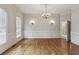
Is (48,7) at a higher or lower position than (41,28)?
higher

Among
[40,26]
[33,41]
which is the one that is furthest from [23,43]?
[40,26]

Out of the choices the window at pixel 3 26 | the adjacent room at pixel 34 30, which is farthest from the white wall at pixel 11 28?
the window at pixel 3 26

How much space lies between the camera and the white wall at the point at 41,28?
462cm

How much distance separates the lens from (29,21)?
5098 millimetres

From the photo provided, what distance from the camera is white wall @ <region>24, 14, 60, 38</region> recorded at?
4.62 m

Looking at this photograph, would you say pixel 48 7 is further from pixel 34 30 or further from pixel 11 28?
pixel 11 28

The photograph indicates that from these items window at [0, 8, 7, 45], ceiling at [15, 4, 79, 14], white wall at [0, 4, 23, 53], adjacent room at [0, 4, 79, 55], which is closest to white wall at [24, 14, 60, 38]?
adjacent room at [0, 4, 79, 55]

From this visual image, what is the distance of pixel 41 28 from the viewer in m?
4.92

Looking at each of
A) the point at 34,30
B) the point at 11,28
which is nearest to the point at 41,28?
the point at 34,30

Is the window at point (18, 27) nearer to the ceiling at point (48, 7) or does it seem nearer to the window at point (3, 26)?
the ceiling at point (48, 7)

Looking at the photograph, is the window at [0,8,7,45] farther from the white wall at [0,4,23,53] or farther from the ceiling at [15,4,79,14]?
the ceiling at [15,4,79,14]

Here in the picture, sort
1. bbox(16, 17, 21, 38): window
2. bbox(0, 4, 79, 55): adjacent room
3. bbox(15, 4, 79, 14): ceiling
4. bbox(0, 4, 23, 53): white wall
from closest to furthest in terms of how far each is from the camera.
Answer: bbox(15, 4, 79, 14): ceiling < bbox(0, 4, 23, 53): white wall < bbox(0, 4, 79, 55): adjacent room < bbox(16, 17, 21, 38): window
